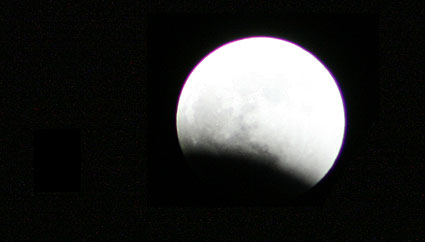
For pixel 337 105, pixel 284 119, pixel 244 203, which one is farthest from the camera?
pixel 244 203

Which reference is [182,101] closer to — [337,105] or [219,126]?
[219,126]

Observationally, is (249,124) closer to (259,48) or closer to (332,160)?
(259,48)

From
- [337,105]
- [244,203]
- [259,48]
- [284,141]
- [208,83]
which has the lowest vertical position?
[244,203]

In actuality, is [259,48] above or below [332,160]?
above

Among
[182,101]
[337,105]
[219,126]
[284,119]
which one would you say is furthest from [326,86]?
[182,101]

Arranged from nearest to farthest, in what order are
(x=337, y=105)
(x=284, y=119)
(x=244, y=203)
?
(x=284, y=119) → (x=337, y=105) → (x=244, y=203)

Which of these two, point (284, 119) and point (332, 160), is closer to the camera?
point (284, 119)

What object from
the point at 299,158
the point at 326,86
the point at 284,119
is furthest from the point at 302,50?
the point at 299,158
